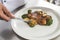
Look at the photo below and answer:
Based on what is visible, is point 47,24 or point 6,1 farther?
point 6,1

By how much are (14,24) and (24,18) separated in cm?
5

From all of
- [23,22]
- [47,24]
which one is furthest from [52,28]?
[23,22]

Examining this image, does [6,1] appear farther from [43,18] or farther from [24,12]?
[43,18]

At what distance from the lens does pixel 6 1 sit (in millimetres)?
782

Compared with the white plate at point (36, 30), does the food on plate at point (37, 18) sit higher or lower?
higher

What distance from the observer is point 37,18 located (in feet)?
2.22

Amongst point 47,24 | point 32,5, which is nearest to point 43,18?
point 47,24

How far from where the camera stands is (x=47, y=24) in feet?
2.18

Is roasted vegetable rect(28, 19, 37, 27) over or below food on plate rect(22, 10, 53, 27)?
below

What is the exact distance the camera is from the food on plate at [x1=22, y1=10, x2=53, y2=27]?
662 millimetres

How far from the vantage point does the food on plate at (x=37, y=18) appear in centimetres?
66

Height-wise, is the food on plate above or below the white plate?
above

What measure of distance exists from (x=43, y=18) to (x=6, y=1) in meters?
0.23

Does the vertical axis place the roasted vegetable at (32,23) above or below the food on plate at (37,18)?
below
